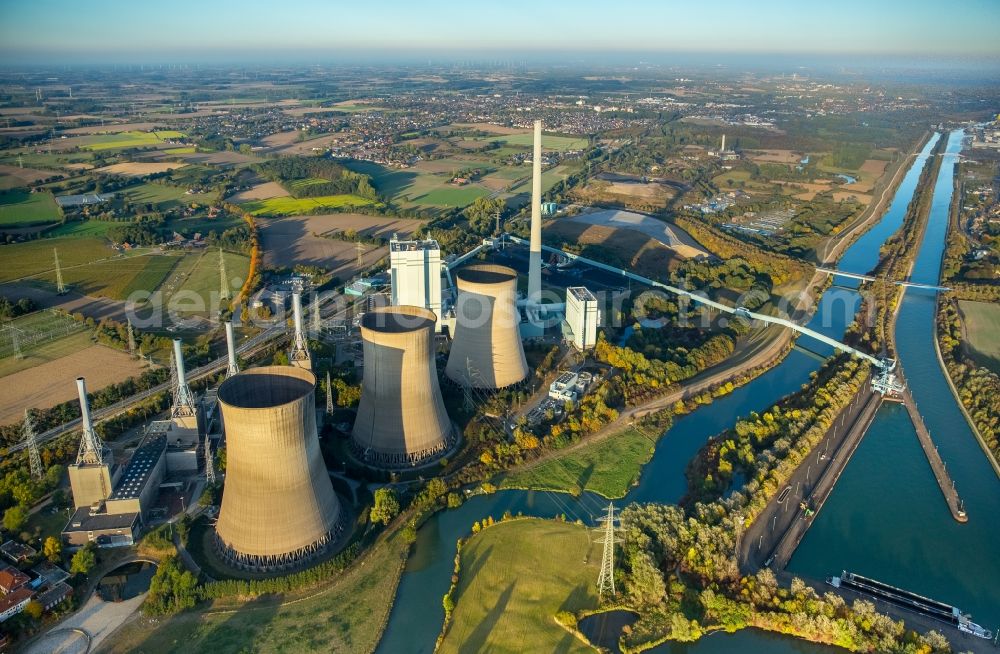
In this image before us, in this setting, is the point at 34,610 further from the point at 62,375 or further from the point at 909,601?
the point at 909,601

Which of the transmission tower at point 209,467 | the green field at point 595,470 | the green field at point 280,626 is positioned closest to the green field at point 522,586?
the green field at point 280,626

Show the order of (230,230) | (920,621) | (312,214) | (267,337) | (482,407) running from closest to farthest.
Result: (920,621) → (482,407) → (267,337) → (230,230) → (312,214)

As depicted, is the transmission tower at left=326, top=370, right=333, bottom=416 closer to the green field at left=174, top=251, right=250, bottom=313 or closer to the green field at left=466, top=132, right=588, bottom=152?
the green field at left=174, top=251, right=250, bottom=313

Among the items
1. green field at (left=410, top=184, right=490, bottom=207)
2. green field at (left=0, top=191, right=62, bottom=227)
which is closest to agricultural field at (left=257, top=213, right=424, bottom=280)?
green field at (left=410, top=184, right=490, bottom=207)

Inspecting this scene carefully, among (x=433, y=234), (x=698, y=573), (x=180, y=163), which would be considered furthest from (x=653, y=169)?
(x=698, y=573)

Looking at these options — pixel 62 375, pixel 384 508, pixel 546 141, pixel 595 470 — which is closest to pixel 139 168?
pixel 546 141

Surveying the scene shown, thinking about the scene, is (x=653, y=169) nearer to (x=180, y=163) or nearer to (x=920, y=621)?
(x=180, y=163)
